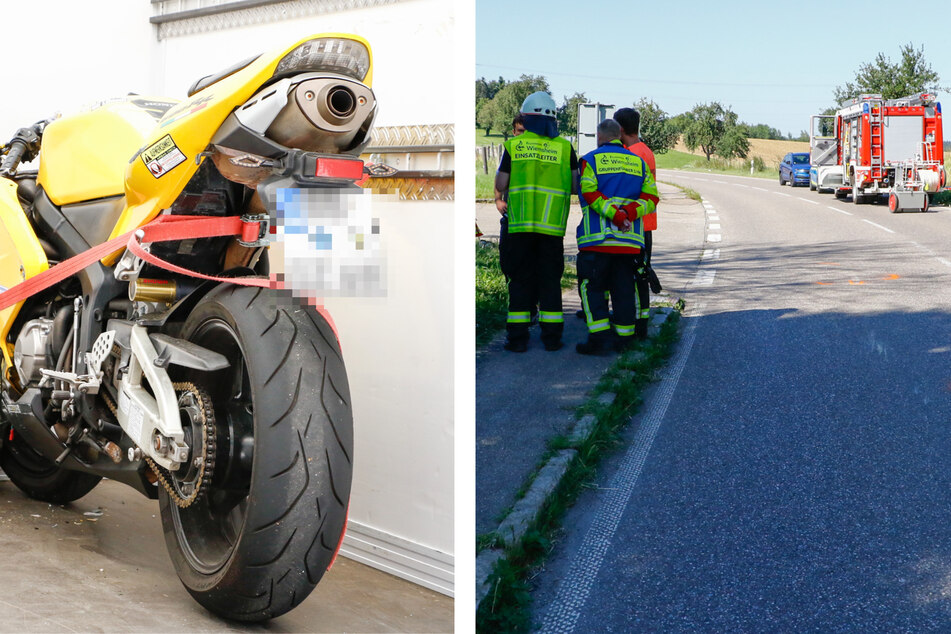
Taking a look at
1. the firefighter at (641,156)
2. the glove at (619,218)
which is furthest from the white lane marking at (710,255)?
the glove at (619,218)

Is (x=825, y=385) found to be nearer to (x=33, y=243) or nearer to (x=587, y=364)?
(x=587, y=364)

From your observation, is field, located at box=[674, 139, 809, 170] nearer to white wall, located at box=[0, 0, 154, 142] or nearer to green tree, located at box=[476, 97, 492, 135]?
white wall, located at box=[0, 0, 154, 142]

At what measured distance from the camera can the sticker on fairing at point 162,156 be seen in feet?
9.29

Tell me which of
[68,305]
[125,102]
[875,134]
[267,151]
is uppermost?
[875,134]

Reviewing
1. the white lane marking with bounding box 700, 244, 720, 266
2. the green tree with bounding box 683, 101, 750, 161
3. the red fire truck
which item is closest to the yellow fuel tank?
the white lane marking with bounding box 700, 244, 720, 266

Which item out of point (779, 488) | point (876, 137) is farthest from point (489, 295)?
point (876, 137)

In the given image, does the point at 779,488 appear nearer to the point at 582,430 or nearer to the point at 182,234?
the point at 582,430

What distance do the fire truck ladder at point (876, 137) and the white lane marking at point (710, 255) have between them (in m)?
9.57

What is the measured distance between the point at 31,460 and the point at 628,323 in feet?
14.1

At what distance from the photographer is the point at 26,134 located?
3799 mm

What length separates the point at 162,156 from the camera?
2.87 metres

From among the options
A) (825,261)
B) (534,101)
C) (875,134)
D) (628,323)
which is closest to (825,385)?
(628,323)

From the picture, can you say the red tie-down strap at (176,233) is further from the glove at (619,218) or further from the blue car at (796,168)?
the blue car at (796,168)

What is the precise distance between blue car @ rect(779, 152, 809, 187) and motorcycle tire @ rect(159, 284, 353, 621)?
33.3 m
